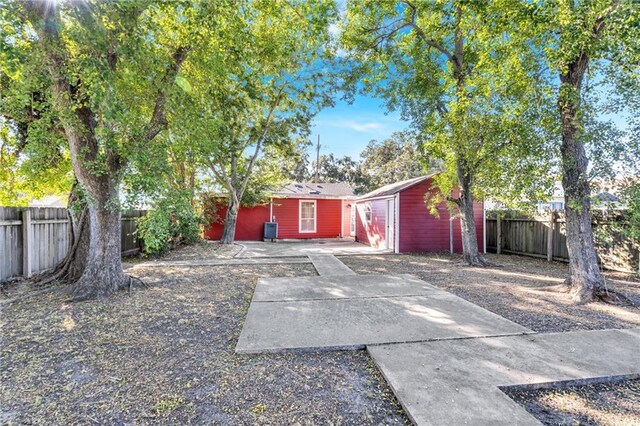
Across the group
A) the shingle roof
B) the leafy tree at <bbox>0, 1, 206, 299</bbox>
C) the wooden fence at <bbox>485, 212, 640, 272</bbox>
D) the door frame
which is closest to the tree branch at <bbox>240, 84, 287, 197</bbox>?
the shingle roof

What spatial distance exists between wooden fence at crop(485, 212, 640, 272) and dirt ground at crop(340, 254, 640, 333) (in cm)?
44

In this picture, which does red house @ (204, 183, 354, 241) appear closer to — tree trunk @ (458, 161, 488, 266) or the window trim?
the window trim

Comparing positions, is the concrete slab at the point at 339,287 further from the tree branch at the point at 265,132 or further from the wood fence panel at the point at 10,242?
the tree branch at the point at 265,132

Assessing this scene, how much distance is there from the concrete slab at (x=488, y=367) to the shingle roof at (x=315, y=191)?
41.9ft

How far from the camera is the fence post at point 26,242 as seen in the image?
564cm

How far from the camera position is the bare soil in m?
2.07

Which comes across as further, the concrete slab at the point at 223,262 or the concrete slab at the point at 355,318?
the concrete slab at the point at 223,262

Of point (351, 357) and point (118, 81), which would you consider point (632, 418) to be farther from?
point (118, 81)

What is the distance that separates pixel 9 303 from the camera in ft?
14.8

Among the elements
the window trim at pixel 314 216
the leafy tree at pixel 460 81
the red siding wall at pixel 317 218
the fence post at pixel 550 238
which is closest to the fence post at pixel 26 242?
the leafy tree at pixel 460 81

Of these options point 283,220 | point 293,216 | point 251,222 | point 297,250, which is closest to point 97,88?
point 297,250

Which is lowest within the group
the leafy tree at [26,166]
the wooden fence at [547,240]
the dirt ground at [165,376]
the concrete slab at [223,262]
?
the dirt ground at [165,376]

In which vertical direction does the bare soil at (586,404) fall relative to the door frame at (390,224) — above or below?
below

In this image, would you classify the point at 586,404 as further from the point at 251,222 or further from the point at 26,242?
the point at 251,222
